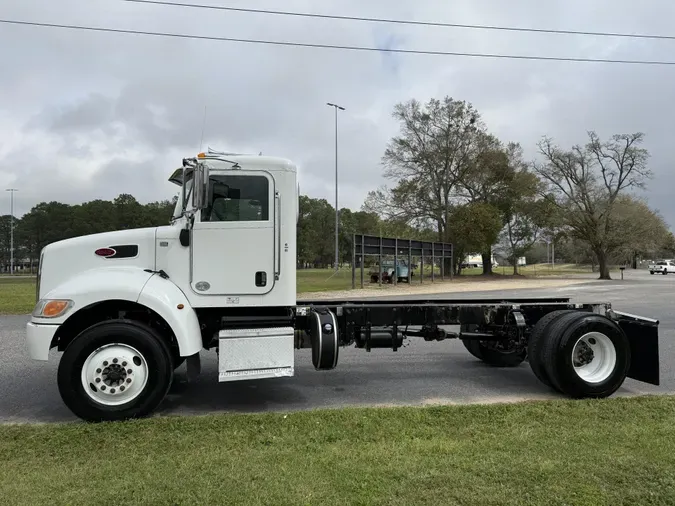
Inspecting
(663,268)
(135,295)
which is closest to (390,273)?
(135,295)

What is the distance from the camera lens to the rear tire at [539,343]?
609 cm

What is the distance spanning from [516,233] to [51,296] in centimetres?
5488

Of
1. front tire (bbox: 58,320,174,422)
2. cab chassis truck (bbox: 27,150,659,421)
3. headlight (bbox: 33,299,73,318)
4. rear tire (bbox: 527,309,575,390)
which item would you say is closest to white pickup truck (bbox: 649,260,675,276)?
cab chassis truck (bbox: 27,150,659,421)

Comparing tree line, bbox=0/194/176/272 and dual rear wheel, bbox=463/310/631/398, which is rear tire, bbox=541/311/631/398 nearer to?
dual rear wheel, bbox=463/310/631/398

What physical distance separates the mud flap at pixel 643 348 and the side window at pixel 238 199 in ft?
15.3

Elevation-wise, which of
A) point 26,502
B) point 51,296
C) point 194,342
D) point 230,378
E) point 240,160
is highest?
point 240,160

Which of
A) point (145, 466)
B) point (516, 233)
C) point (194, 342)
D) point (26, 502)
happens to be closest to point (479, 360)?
point (194, 342)

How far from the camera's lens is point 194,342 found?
17.6 feet

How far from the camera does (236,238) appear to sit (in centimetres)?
559

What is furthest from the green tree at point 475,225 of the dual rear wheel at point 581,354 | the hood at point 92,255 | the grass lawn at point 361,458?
the hood at point 92,255

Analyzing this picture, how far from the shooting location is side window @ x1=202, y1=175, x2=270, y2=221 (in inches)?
219

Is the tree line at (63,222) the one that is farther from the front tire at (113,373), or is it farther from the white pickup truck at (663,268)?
the white pickup truck at (663,268)

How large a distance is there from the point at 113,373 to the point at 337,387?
277 centimetres

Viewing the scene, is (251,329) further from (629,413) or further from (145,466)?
(629,413)
